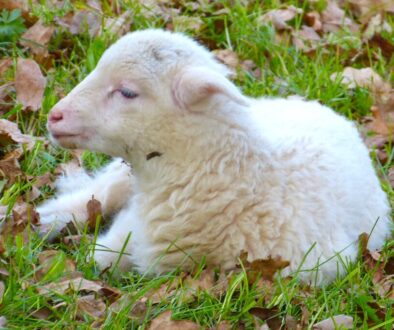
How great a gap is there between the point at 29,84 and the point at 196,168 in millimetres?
1933

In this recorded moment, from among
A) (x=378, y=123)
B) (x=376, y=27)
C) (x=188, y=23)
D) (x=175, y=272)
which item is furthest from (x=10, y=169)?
(x=376, y=27)

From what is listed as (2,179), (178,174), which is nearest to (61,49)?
(2,179)

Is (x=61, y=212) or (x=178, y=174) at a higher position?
(x=178, y=174)

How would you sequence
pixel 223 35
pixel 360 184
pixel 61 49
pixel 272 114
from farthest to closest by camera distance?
pixel 223 35 → pixel 61 49 → pixel 272 114 → pixel 360 184

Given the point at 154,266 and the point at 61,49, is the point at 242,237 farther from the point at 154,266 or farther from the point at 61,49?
the point at 61,49

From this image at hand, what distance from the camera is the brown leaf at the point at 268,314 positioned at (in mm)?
3926

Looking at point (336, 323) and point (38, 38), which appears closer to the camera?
point (336, 323)

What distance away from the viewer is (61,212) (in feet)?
16.2

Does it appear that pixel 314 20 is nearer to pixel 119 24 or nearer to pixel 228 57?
pixel 228 57

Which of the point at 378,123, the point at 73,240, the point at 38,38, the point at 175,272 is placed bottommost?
the point at 378,123

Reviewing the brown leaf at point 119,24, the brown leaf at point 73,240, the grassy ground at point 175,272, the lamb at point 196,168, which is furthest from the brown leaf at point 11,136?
the brown leaf at point 119,24

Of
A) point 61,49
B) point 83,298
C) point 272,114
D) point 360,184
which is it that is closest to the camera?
point 83,298

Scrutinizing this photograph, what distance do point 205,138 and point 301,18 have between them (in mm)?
3354

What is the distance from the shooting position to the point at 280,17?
7031mm
